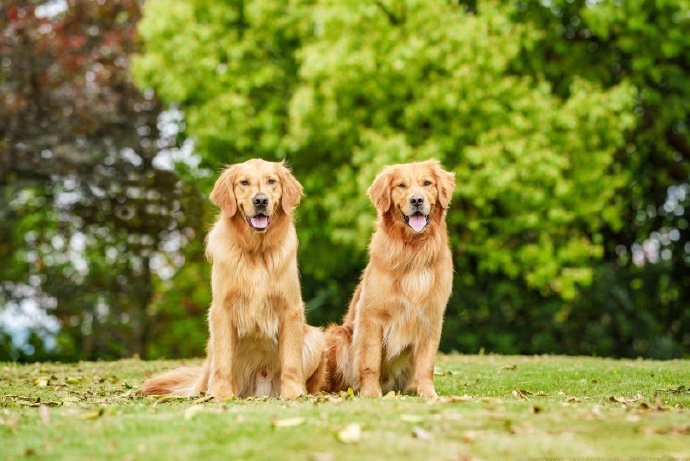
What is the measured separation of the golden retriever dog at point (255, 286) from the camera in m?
7.23

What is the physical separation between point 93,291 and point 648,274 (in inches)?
407

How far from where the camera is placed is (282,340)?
24.1 ft

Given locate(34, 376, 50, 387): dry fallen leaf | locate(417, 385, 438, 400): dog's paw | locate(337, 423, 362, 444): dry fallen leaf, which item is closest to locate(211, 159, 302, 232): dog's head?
locate(417, 385, 438, 400): dog's paw

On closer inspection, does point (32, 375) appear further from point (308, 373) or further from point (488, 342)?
point (488, 342)

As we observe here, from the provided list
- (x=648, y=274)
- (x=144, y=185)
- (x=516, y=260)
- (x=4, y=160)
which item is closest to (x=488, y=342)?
(x=516, y=260)

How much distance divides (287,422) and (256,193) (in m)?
2.32

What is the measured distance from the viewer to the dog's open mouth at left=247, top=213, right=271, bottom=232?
7.25 m

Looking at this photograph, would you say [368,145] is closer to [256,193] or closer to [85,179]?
[85,179]

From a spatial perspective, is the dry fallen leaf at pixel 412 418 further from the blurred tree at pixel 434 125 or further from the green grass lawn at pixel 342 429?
the blurred tree at pixel 434 125

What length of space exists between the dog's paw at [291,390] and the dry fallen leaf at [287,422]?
1.80 metres

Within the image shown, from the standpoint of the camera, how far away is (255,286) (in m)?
7.20

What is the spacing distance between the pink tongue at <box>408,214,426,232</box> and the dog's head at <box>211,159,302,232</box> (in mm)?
889

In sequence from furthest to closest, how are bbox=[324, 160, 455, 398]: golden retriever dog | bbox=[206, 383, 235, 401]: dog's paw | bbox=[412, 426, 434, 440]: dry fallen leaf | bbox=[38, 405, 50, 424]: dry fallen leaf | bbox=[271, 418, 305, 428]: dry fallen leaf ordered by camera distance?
bbox=[324, 160, 455, 398]: golden retriever dog → bbox=[206, 383, 235, 401]: dog's paw → bbox=[38, 405, 50, 424]: dry fallen leaf → bbox=[271, 418, 305, 428]: dry fallen leaf → bbox=[412, 426, 434, 440]: dry fallen leaf

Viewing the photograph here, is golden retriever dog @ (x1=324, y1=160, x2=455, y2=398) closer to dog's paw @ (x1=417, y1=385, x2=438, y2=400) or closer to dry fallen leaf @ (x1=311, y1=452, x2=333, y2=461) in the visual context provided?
dog's paw @ (x1=417, y1=385, x2=438, y2=400)
